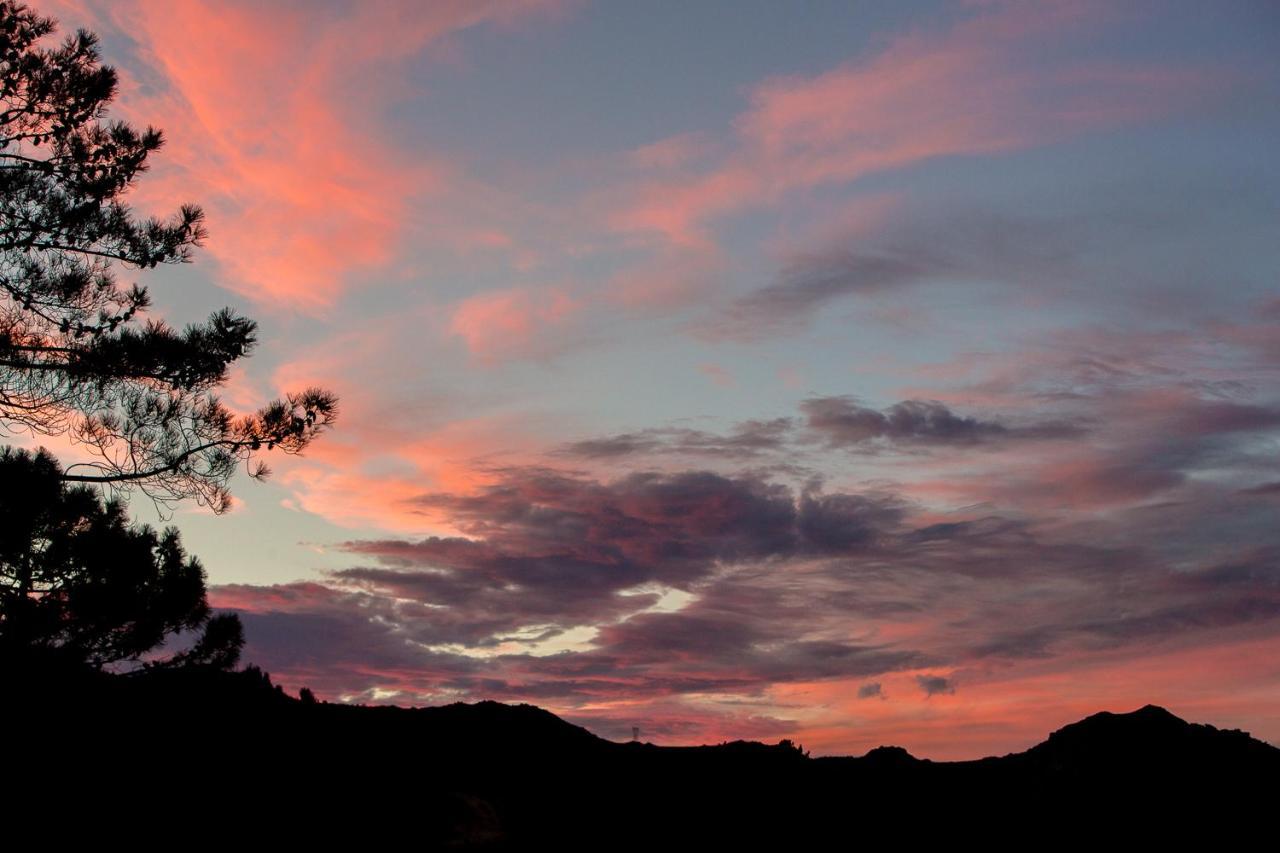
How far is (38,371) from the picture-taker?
22.7 metres

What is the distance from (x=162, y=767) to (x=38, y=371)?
1244 centimetres

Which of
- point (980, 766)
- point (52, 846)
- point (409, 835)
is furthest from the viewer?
point (980, 766)

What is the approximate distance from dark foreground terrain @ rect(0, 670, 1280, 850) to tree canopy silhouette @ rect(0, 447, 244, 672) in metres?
7.07

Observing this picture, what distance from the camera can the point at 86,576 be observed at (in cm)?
2244

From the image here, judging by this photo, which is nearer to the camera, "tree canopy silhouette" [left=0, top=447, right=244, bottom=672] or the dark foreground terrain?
the dark foreground terrain

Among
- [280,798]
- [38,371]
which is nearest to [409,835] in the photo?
[280,798]

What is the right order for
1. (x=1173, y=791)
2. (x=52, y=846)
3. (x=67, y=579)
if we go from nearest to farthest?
(x=52, y=846), (x=1173, y=791), (x=67, y=579)

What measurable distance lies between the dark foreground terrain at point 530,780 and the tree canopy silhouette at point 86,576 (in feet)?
23.2

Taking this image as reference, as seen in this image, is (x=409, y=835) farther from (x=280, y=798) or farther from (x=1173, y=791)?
(x=1173, y=791)

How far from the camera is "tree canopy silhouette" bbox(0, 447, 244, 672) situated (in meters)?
21.3

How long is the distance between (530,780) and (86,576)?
12000 mm

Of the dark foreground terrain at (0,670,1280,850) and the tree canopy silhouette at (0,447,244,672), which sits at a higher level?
the tree canopy silhouette at (0,447,244,672)

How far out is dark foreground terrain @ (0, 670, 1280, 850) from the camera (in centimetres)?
1263

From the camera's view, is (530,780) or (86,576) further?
(86,576)
